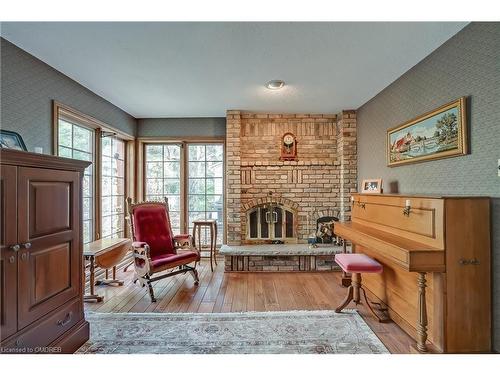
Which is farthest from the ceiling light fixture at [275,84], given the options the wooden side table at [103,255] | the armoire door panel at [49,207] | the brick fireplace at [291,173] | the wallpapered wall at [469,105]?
the wooden side table at [103,255]

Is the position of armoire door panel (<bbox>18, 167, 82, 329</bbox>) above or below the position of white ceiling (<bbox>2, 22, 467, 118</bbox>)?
below

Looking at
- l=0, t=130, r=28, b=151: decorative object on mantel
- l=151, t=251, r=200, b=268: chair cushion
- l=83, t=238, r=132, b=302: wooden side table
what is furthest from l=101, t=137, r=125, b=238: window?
l=0, t=130, r=28, b=151: decorative object on mantel

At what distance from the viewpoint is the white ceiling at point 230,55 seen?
1986 millimetres

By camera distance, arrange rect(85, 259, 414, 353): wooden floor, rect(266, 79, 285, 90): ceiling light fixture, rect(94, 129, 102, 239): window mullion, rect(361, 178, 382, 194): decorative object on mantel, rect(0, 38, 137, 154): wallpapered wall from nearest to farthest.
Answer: rect(0, 38, 137, 154): wallpapered wall → rect(85, 259, 414, 353): wooden floor → rect(266, 79, 285, 90): ceiling light fixture → rect(361, 178, 382, 194): decorative object on mantel → rect(94, 129, 102, 239): window mullion

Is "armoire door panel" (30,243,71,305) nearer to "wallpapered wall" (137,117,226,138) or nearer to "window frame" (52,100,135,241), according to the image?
"window frame" (52,100,135,241)

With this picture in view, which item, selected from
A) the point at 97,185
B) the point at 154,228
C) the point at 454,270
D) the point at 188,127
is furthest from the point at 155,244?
the point at 454,270

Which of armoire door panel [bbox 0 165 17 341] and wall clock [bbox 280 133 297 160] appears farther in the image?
wall clock [bbox 280 133 297 160]

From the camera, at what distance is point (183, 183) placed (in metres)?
4.56

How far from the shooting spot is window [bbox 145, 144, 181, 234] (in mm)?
4602

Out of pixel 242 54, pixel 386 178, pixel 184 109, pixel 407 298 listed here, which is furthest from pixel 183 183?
pixel 407 298

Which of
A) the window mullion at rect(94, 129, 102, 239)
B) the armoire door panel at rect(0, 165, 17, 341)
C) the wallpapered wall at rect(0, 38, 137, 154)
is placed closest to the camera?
the armoire door panel at rect(0, 165, 17, 341)

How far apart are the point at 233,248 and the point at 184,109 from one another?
2280 millimetres

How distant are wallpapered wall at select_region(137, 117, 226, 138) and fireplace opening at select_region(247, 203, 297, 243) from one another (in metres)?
1.46

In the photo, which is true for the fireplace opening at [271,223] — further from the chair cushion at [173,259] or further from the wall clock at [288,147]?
the chair cushion at [173,259]
